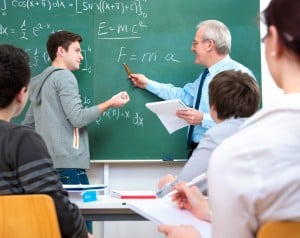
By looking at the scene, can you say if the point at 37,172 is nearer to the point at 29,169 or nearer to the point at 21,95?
the point at 29,169

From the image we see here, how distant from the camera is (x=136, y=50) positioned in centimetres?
364

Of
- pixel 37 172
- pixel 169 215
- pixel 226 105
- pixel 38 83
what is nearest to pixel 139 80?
pixel 38 83

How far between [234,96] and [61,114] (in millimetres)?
1694

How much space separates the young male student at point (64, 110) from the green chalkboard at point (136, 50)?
0.57ft

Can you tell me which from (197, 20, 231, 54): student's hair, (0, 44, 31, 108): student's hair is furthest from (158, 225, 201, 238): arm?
(197, 20, 231, 54): student's hair

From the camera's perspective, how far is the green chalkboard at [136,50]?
Answer: 361cm

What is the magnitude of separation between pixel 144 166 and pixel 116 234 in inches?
25.9

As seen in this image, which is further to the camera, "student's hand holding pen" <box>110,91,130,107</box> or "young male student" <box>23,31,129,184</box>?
"student's hand holding pen" <box>110,91,130,107</box>

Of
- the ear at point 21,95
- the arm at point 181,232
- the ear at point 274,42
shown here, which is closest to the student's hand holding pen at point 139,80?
the ear at point 21,95

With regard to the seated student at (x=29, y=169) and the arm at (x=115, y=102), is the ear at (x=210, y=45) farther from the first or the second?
the seated student at (x=29, y=169)

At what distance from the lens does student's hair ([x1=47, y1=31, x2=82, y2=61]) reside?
3453 mm

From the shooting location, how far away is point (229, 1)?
3.64m

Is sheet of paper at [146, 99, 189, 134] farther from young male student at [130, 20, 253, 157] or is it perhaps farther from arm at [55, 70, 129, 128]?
arm at [55, 70, 129, 128]

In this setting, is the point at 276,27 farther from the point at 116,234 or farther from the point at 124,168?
the point at 116,234
